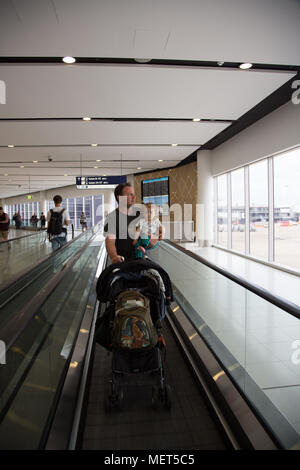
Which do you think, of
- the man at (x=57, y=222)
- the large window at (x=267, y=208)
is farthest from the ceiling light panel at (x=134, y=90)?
the large window at (x=267, y=208)

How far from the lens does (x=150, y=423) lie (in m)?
2.46

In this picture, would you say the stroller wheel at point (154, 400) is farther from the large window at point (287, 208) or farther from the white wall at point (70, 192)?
the white wall at point (70, 192)

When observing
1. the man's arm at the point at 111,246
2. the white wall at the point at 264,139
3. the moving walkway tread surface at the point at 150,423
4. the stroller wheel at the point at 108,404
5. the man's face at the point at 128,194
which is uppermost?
the white wall at the point at 264,139

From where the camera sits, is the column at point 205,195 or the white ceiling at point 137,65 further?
the column at point 205,195

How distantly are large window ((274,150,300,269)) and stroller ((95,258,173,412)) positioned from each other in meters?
6.96

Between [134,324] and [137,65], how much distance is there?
4.08 metres

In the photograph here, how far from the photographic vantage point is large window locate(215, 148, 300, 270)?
853 centimetres

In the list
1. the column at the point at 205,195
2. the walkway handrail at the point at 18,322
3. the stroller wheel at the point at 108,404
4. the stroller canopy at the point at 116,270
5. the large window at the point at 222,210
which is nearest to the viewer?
the walkway handrail at the point at 18,322

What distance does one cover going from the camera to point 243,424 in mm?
2156

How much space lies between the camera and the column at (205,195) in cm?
1274

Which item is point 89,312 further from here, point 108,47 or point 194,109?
point 194,109

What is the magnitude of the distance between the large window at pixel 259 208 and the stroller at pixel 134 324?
7.68 metres

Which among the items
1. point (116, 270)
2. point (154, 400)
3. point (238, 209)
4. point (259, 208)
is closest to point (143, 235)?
point (116, 270)

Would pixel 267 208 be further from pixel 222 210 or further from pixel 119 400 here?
pixel 119 400
